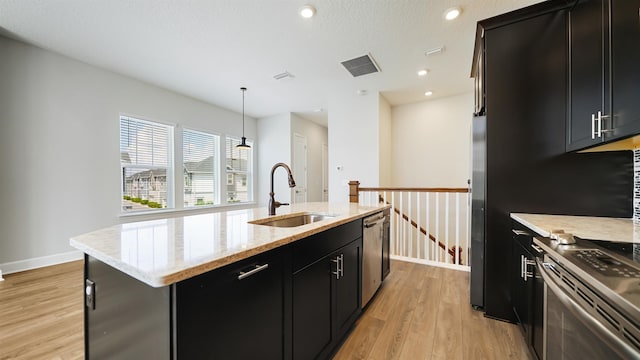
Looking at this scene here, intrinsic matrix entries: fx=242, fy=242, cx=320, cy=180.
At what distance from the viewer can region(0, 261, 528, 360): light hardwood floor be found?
1.67 m

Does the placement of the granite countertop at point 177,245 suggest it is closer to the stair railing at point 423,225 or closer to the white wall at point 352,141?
the stair railing at point 423,225

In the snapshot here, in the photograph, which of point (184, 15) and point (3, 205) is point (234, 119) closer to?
point (184, 15)

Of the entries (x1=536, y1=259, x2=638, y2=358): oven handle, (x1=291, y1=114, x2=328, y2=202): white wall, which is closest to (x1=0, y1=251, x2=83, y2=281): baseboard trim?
(x1=291, y1=114, x2=328, y2=202): white wall

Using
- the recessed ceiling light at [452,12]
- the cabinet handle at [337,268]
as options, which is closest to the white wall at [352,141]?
the recessed ceiling light at [452,12]

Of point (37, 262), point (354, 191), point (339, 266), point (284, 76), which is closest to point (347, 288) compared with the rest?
point (339, 266)

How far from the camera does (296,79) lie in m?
4.02

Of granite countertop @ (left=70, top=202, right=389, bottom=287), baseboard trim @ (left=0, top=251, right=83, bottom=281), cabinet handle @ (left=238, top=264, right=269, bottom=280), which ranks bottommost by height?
baseboard trim @ (left=0, top=251, right=83, bottom=281)

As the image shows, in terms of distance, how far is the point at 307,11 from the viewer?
7.78 ft

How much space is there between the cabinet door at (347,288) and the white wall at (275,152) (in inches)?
168

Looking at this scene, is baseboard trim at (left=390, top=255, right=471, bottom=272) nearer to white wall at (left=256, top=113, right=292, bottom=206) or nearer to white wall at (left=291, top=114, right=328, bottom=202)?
white wall at (left=256, top=113, right=292, bottom=206)

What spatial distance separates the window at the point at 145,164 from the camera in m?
4.02

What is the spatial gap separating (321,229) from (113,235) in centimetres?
104

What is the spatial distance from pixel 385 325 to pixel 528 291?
103cm

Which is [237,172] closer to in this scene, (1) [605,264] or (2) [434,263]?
(2) [434,263]
